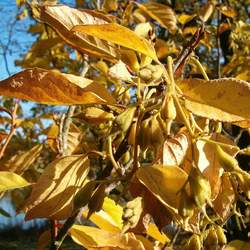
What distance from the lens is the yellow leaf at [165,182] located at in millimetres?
477

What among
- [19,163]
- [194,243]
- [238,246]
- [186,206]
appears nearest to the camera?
[186,206]

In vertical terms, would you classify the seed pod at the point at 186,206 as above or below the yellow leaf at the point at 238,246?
above

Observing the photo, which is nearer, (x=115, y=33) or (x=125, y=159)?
(x=115, y=33)

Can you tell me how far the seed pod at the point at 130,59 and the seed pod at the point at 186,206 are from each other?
0.69 feet

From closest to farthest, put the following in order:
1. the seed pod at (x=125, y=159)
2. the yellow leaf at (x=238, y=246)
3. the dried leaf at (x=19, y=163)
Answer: the seed pod at (x=125, y=159), the yellow leaf at (x=238, y=246), the dried leaf at (x=19, y=163)

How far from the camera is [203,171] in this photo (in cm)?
52

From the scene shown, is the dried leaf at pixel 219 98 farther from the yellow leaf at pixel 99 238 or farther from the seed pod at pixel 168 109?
the yellow leaf at pixel 99 238

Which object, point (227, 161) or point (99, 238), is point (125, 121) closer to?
point (227, 161)

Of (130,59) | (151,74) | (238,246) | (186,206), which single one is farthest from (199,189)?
(238,246)

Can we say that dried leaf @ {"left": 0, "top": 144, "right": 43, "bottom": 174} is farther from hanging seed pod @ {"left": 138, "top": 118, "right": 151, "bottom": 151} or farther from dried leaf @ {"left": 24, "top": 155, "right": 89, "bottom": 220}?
hanging seed pod @ {"left": 138, "top": 118, "right": 151, "bottom": 151}

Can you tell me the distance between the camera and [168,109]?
1.52 feet

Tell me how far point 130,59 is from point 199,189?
233mm

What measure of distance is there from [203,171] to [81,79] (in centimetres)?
17

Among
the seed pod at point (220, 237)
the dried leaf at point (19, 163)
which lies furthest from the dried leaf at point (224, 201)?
the dried leaf at point (19, 163)
